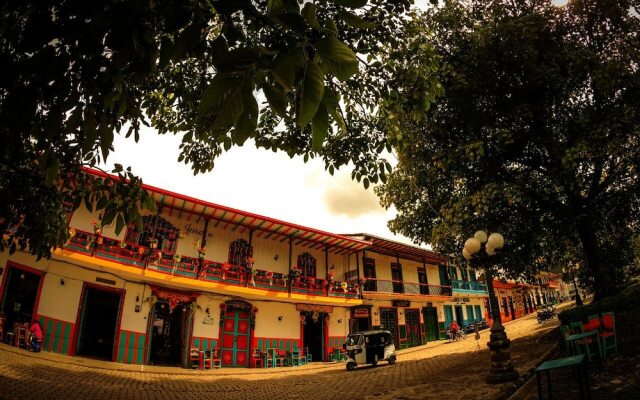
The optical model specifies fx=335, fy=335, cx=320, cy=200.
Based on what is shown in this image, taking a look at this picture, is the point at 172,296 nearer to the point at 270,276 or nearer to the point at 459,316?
the point at 270,276

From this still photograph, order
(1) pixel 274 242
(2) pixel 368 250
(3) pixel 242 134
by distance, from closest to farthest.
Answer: (3) pixel 242 134 < (1) pixel 274 242 < (2) pixel 368 250

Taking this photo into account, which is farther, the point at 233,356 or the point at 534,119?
the point at 233,356

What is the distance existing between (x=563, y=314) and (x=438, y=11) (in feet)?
36.8

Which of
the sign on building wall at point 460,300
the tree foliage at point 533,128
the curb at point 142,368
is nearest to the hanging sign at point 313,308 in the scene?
the curb at point 142,368

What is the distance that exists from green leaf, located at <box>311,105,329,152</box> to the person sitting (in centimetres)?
1298

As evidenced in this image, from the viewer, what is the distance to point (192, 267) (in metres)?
13.6

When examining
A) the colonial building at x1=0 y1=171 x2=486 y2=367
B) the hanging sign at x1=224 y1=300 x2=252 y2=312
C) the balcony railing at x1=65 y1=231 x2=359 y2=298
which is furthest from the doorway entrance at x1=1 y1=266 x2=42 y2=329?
the hanging sign at x1=224 y1=300 x2=252 y2=312

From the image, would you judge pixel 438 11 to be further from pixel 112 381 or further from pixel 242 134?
pixel 112 381

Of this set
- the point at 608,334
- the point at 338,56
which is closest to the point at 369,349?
the point at 608,334

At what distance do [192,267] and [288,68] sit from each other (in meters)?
13.9

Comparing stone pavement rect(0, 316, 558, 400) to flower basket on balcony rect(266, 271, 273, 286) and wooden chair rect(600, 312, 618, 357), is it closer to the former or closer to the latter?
wooden chair rect(600, 312, 618, 357)

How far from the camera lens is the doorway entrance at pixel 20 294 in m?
10.4

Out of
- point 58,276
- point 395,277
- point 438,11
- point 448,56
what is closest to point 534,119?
point 448,56

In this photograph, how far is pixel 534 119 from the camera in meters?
11.1
